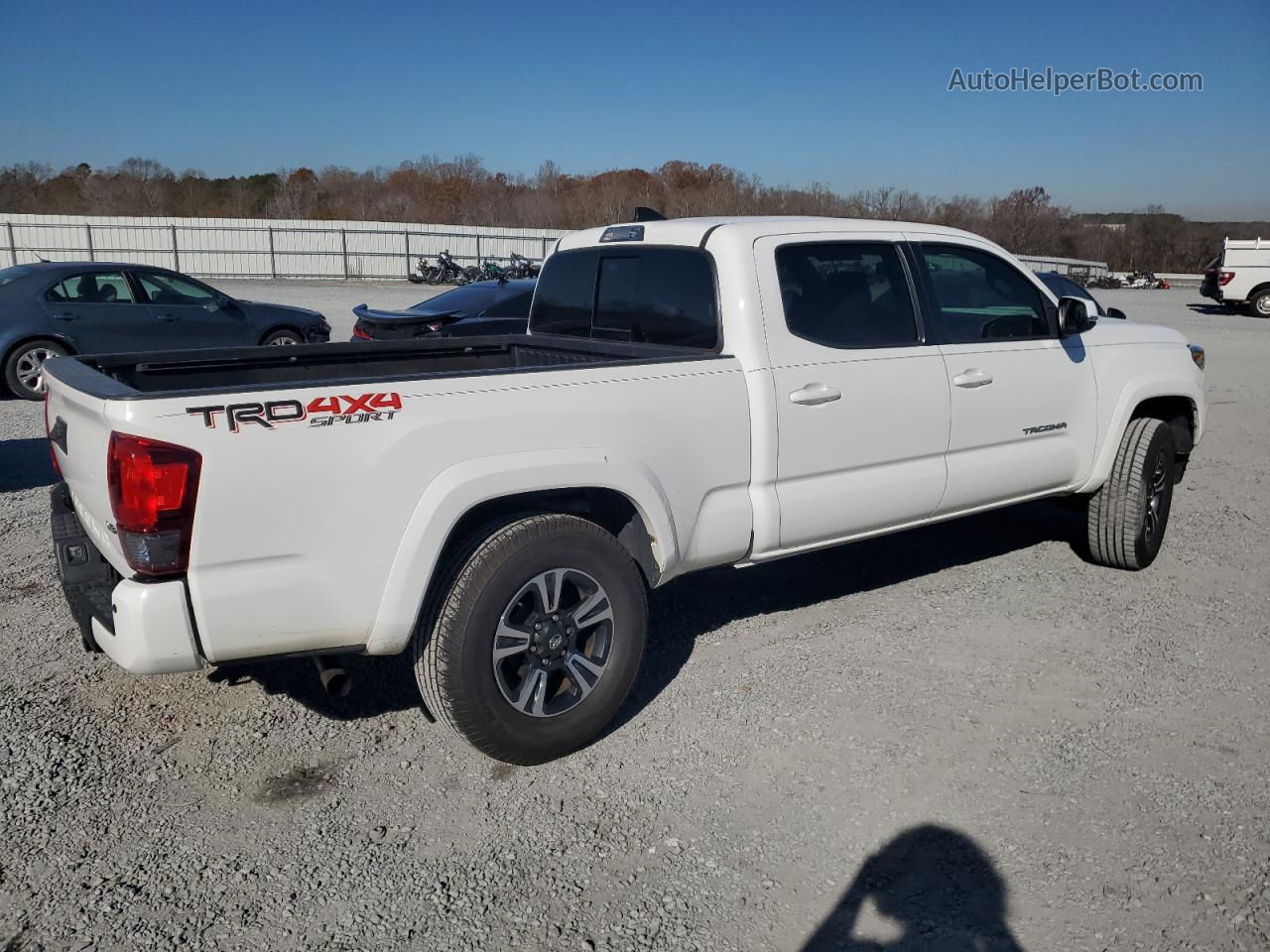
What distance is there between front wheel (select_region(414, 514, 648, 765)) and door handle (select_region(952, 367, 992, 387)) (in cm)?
200

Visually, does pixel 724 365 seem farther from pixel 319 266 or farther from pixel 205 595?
pixel 319 266

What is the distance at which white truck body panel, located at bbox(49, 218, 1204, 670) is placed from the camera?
3125 mm

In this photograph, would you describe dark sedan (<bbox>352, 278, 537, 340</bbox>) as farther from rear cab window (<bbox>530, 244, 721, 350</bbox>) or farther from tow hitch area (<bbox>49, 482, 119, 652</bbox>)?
tow hitch area (<bbox>49, 482, 119, 652</bbox>)

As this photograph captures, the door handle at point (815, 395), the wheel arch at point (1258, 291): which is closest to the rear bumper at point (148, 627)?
the door handle at point (815, 395)

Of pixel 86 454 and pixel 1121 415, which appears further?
pixel 1121 415

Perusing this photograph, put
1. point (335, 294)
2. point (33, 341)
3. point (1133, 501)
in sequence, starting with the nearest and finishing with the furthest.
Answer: point (1133, 501)
point (33, 341)
point (335, 294)

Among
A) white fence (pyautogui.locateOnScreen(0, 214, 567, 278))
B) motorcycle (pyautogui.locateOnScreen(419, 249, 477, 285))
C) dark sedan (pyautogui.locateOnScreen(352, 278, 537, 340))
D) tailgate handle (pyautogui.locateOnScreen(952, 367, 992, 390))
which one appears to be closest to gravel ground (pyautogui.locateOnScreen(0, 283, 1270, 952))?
tailgate handle (pyautogui.locateOnScreen(952, 367, 992, 390))

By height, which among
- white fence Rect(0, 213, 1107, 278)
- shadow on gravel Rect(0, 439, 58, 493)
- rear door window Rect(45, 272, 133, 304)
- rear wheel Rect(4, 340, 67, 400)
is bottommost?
shadow on gravel Rect(0, 439, 58, 493)

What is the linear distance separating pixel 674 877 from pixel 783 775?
744mm

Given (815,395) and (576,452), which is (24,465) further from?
(815,395)

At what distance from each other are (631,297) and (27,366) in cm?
982

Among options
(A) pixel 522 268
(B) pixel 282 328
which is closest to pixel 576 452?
(B) pixel 282 328

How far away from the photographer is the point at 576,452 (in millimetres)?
3676

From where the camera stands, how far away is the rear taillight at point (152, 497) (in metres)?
2.95
